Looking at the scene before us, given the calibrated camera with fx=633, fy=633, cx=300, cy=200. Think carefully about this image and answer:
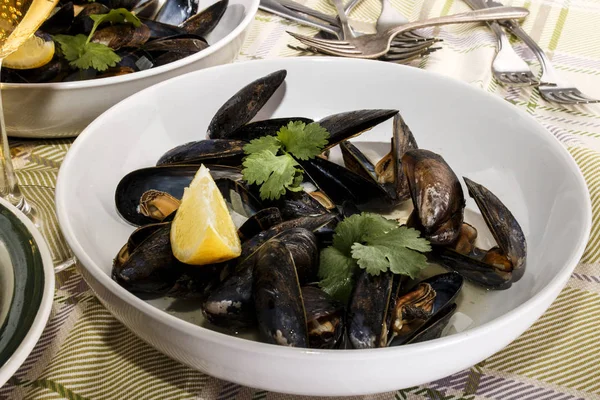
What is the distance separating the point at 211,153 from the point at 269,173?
122 millimetres

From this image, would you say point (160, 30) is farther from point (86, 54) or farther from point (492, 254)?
point (492, 254)

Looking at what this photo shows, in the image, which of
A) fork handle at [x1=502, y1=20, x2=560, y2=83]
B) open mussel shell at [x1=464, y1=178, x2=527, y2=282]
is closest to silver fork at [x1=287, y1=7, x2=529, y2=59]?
fork handle at [x1=502, y1=20, x2=560, y2=83]

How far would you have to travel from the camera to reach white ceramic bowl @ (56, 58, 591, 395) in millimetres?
606

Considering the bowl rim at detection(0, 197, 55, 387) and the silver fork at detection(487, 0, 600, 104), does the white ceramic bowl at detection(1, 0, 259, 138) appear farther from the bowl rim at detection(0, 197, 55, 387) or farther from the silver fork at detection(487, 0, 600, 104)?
the silver fork at detection(487, 0, 600, 104)

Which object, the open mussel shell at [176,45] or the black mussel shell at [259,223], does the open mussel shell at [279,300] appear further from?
the open mussel shell at [176,45]

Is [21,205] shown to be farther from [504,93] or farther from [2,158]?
[504,93]

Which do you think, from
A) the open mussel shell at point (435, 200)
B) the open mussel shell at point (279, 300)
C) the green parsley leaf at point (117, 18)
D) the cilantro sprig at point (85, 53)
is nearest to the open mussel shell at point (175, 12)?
the green parsley leaf at point (117, 18)

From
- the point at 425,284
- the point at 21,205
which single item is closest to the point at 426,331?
the point at 425,284

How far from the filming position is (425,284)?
30.2 inches

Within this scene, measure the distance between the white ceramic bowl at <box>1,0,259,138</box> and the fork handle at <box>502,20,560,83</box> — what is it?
0.76 meters

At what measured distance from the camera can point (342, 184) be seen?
3.09ft

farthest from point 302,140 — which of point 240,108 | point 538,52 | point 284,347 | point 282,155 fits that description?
point 538,52

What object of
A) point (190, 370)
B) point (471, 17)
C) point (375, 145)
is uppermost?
point (471, 17)

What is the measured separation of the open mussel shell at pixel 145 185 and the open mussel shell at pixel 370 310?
301 millimetres
